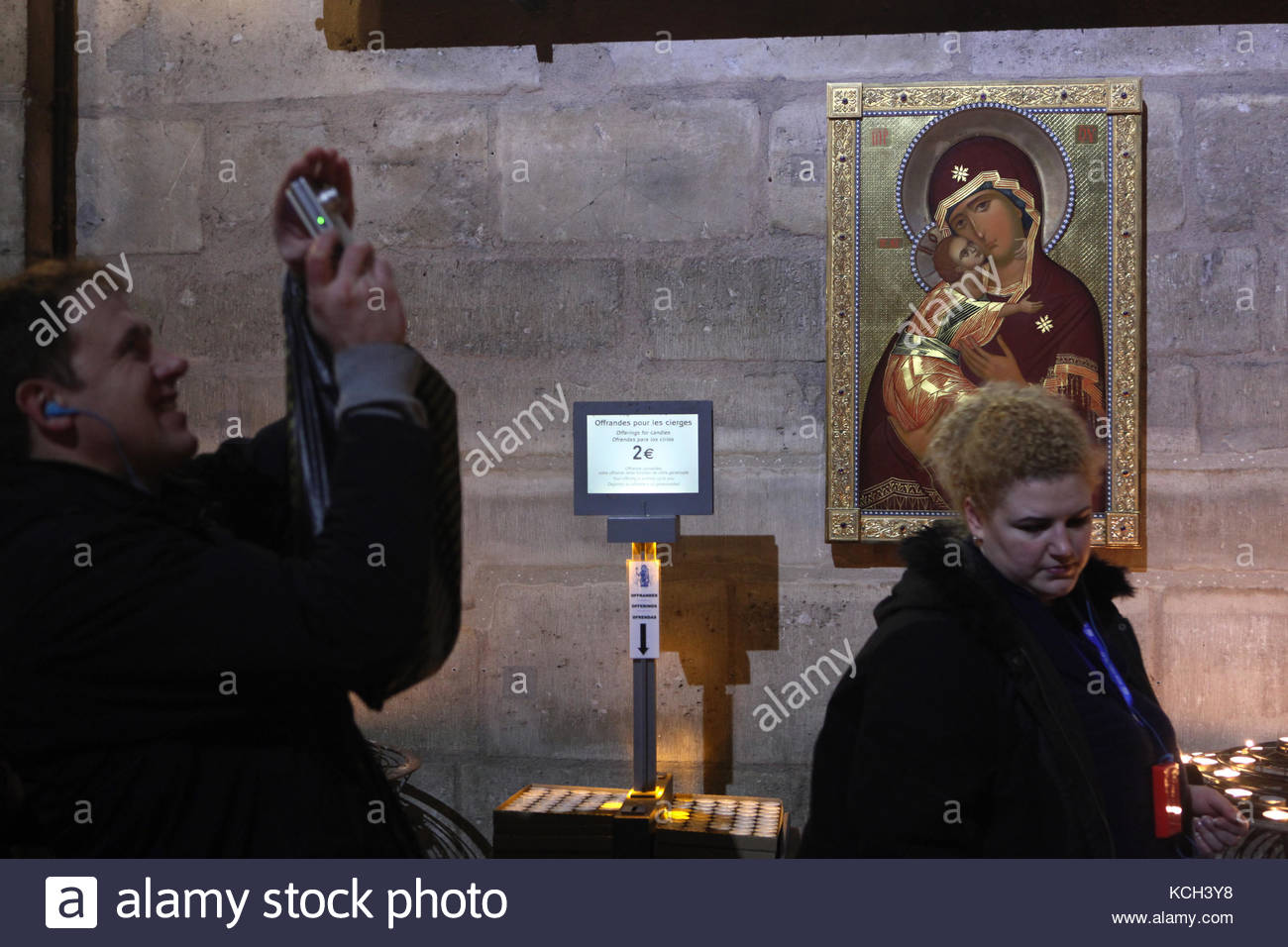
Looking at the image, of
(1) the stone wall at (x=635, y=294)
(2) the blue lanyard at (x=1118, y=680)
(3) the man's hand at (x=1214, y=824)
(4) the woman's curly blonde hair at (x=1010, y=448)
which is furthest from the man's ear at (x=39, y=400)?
(1) the stone wall at (x=635, y=294)

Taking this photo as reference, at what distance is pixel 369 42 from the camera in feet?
10.8

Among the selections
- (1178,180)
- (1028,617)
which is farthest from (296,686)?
(1178,180)

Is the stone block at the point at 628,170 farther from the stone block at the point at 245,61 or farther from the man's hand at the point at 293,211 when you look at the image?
the man's hand at the point at 293,211

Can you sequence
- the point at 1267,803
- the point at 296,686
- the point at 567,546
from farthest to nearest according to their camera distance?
the point at 567,546
the point at 1267,803
the point at 296,686

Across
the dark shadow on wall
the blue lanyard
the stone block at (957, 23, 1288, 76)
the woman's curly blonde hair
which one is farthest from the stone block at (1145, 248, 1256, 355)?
the blue lanyard

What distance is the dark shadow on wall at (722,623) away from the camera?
3174mm

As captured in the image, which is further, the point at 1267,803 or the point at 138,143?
the point at 138,143

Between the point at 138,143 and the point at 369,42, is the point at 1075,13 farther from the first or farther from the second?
the point at 138,143

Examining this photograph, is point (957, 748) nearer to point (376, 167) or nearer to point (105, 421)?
point (105, 421)

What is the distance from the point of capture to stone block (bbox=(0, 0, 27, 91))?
3297 millimetres

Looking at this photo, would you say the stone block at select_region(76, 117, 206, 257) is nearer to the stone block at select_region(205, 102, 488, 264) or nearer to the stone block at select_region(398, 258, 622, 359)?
the stone block at select_region(205, 102, 488, 264)

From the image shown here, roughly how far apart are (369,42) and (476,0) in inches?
15.1

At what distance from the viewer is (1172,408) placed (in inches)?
120

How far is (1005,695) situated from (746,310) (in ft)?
6.48
